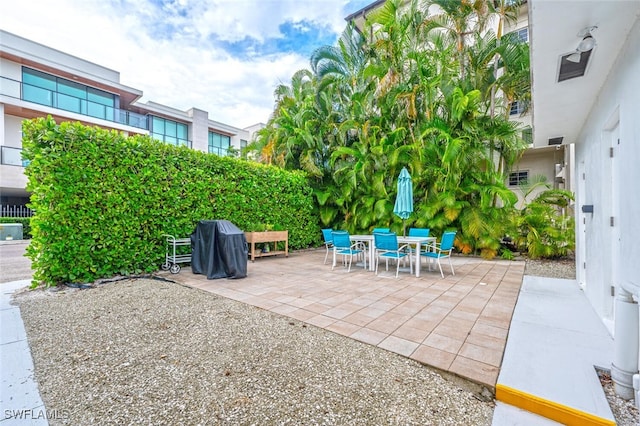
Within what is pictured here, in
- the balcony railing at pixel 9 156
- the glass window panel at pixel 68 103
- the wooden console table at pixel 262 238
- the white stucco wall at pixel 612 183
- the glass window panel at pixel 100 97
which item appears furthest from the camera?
the glass window panel at pixel 100 97

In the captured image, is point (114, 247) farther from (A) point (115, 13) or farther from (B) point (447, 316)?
(B) point (447, 316)

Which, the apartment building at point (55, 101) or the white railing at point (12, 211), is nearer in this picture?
the apartment building at point (55, 101)

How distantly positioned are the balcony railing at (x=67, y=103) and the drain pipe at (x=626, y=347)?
24254 mm

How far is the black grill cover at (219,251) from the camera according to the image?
6.15m

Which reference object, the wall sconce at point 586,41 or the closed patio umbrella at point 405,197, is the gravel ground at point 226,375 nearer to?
the wall sconce at point 586,41

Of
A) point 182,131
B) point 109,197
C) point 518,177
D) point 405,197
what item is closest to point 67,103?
point 182,131

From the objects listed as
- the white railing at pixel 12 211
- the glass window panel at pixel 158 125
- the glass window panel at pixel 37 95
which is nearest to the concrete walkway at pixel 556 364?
the glass window panel at pixel 37 95

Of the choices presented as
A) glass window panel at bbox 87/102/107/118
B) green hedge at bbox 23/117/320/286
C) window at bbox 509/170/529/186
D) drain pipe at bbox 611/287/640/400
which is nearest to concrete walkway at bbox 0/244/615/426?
drain pipe at bbox 611/287/640/400

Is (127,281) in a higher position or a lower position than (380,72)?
lower

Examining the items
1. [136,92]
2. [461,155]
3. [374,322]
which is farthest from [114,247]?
[136,92]

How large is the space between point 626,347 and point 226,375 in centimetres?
317

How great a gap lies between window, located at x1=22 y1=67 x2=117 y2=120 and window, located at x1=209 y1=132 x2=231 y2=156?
7.51 meters

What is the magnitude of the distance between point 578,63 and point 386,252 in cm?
449

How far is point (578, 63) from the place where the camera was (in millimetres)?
3139
